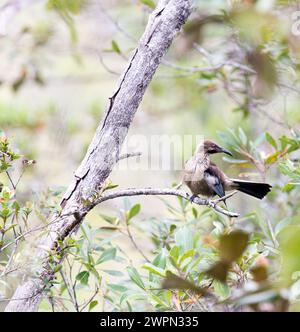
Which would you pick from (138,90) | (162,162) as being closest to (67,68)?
(162,162)

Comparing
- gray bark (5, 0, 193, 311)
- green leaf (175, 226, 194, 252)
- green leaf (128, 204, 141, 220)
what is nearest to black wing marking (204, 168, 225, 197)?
green leaf (128, 204, 141, 220)

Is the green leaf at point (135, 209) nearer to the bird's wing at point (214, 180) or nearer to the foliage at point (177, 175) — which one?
the foliage at point (177, 175)

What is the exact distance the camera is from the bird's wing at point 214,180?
2639 mm

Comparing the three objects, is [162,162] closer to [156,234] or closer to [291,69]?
[156,234]

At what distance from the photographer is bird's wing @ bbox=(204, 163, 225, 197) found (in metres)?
2.64

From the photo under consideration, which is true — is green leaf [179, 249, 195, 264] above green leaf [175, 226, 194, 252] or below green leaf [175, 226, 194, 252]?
below

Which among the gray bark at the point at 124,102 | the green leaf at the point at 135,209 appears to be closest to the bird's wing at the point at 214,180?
the green leaf at the point at 135,209

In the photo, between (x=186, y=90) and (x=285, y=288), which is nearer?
(x=285, y=288)

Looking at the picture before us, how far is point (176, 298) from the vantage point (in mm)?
1820

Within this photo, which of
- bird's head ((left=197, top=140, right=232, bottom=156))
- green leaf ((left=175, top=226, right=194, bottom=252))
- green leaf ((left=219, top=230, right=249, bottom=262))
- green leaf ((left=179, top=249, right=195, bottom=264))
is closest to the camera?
green leaf ((left=219, top=230, right=249, bottom=262))

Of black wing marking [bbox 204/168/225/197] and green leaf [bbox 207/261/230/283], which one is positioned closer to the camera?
green leaf [bbox 207/261/230/283]

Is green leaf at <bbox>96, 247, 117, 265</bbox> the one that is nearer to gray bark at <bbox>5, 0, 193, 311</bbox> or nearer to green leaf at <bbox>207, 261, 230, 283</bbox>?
gray bark at <bbox>5, 0, 193, 311</bbox>

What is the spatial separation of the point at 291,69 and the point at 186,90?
2.61 m

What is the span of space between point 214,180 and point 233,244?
1.92m
